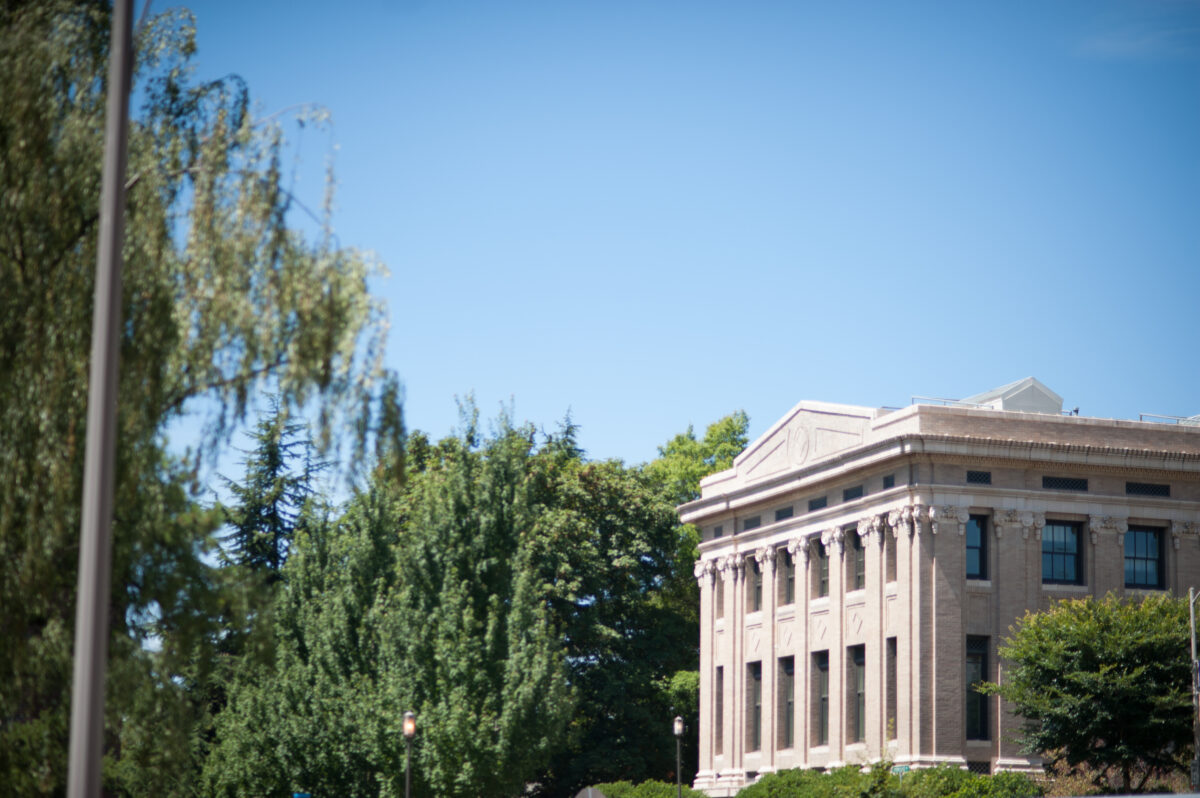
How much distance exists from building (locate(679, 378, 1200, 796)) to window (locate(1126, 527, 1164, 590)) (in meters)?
0.05

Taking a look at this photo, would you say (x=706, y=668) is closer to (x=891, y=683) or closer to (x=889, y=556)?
(x=891, y=683)

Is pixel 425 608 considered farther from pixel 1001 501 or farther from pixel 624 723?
pixel 624 723

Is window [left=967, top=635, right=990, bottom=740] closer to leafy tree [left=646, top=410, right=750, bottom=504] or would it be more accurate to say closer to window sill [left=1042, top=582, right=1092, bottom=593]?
window sill [left=1042, top=582, right=1092, bottom=593]

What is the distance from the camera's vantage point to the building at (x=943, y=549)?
49.4 metres

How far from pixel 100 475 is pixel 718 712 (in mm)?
52200

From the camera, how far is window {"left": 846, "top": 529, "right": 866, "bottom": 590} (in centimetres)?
5362

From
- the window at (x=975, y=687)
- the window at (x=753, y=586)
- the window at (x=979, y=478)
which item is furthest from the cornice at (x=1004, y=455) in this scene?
the window at (x=753, y=586)

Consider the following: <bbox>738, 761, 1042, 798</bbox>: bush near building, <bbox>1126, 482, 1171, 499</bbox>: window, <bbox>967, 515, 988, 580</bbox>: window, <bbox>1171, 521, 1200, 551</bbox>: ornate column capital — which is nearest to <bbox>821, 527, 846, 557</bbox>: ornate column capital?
<bbox>967, 515, 988, 580</bbox>: window

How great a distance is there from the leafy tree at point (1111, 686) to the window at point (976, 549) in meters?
5.26

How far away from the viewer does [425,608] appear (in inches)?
1614

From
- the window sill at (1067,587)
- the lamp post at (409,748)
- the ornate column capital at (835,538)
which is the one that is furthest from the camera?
the ornate column capital at (835,538)

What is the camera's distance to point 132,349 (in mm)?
18469

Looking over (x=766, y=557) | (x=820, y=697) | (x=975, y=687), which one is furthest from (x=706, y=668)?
(x=975, y=687)

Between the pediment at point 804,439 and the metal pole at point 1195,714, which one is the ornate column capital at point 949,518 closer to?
the pediment at point 804,439
